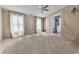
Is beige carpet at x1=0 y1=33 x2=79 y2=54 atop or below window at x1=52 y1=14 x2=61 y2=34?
below

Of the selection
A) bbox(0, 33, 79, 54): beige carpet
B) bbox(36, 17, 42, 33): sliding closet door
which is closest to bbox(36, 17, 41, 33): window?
bbox(36, 17, 42, 33): sliding closet door

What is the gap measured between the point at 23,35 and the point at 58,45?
502mm

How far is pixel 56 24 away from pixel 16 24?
57cm

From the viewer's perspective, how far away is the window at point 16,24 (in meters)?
1.31

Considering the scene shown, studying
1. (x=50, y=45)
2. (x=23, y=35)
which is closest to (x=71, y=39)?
(x=50, y=45)

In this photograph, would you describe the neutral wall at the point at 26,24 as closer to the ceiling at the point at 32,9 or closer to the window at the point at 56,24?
the ceiling at the point at 32,9

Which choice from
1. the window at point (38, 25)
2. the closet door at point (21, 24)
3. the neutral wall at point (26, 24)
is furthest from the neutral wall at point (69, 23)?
the closet door at point (21, 24)

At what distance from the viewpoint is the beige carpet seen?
1257 millimetres

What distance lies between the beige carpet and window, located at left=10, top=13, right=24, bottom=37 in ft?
0.27

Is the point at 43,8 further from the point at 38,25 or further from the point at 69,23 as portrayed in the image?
the point at 69,23

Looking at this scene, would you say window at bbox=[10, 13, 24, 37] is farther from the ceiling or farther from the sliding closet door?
the sliding closet door

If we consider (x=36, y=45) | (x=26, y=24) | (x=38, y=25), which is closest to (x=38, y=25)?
(x=38, y=25)

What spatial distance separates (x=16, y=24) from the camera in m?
1.35

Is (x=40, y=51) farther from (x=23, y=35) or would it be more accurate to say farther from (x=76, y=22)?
(x=76, y=22)
